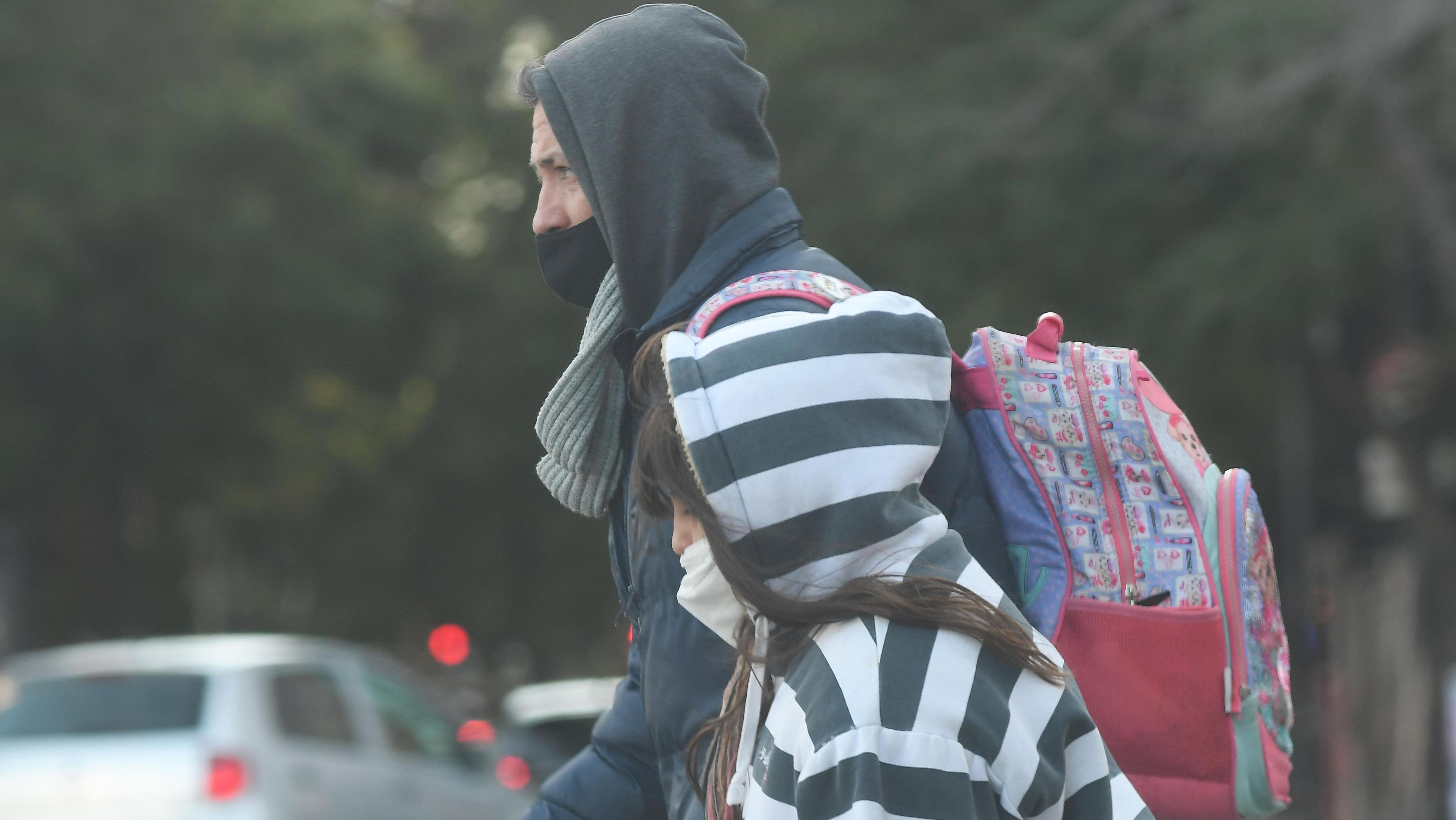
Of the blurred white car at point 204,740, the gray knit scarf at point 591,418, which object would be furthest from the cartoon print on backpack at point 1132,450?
the blurred white car at point 204,740

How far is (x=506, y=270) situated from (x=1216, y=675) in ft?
54.2

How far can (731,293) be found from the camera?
1.73 meters

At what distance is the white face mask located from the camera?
1.51m

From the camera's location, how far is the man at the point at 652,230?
6.13 feet

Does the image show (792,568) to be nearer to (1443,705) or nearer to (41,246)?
(1443,705)

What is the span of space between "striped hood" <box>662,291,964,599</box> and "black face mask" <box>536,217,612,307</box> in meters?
0.68

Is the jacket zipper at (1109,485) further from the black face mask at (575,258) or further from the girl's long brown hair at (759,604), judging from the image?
the black face mask at (575,258)

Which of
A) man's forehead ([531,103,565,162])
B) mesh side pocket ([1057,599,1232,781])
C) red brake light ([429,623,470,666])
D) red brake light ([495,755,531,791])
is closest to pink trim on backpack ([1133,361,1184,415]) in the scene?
mesh side pocket ([1057,599,1232,781])

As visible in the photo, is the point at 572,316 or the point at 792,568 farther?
the point at 572,316

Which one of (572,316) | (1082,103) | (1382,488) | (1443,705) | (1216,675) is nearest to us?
(1216,675)

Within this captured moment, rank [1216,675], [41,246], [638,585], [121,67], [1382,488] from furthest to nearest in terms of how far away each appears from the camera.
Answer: [1382,488]
[121,67]
[41,246]
[638,585]
[1216,675]

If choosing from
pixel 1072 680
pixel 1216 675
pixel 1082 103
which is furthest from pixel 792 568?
pixel 1082 103

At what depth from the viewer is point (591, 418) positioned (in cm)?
205

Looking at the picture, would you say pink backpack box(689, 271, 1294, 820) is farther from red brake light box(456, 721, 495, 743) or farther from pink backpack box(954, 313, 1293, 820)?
red brake light box(456, 721, 495, 743)
